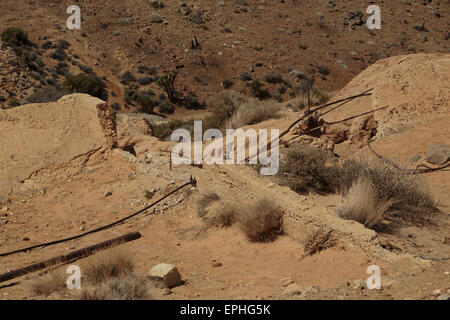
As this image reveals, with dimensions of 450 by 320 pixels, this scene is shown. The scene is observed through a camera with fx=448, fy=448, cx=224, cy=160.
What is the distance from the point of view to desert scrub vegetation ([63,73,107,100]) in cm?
2436

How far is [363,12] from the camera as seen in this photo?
119 feet

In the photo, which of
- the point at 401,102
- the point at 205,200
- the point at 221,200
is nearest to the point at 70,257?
the point at 205,200

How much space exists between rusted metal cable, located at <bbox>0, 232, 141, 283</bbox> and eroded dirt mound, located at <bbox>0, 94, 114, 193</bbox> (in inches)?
Result: 129

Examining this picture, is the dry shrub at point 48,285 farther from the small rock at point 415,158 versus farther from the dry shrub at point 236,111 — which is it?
the dry shrub at point 236,111

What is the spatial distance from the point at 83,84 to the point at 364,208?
69.9 ft

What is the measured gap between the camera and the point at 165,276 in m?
5.16

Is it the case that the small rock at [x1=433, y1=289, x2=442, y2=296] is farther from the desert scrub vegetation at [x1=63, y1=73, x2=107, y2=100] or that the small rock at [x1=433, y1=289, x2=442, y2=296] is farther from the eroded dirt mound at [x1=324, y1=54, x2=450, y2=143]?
the desert scrub vegetation at [x1=63, y1=73, x2=107, y2=100]

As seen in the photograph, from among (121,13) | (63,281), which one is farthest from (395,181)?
(121,13)

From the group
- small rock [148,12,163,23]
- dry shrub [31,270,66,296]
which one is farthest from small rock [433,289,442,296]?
small rock [148,12,163,23]

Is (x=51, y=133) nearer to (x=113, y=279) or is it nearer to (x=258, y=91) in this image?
(x=113, y=279)

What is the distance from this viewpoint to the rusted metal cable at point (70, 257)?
5631 mm

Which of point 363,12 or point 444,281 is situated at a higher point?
point 363,12

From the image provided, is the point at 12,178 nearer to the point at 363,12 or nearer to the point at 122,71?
the point at 122,71
